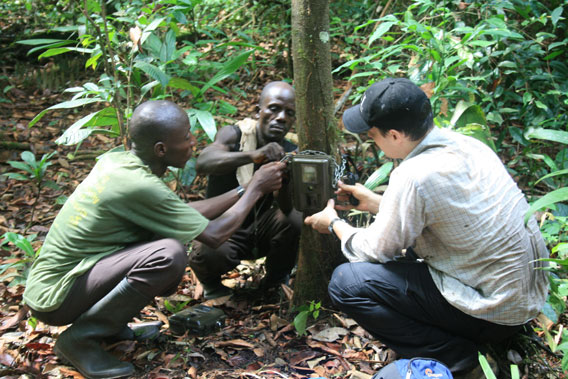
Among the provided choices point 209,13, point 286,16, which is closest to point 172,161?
point 286,16

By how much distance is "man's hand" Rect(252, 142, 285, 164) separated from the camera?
321 centimetres

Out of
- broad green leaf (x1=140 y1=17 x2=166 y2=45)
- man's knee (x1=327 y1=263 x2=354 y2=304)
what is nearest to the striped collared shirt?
man's knee (x1=327 y1=263 x2=354 y2=304)

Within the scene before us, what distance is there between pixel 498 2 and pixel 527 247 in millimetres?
2598

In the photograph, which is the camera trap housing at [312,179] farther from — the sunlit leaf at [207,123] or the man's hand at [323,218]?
the sunlit leaf at [207,123]

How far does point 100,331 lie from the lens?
2.65 metres

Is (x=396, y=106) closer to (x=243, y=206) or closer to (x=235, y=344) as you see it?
(x=243, y=206)

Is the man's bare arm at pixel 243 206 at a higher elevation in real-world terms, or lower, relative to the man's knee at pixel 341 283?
higher

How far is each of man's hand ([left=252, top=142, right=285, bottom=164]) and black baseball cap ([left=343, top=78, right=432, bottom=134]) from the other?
927mm

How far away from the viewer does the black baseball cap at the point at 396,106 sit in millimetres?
2275

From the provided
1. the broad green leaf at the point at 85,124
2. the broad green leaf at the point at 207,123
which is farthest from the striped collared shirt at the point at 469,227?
the broad green leaf at the point at 85,124

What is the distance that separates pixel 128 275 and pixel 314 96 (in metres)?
1.39

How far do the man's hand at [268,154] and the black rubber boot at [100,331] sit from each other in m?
1.11

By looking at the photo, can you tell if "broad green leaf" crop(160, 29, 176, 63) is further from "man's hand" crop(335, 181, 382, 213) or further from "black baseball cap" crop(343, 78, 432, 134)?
"black baseball cap" crop(343, 78, 432, 134)

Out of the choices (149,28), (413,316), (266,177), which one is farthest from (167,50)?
(413,316)
